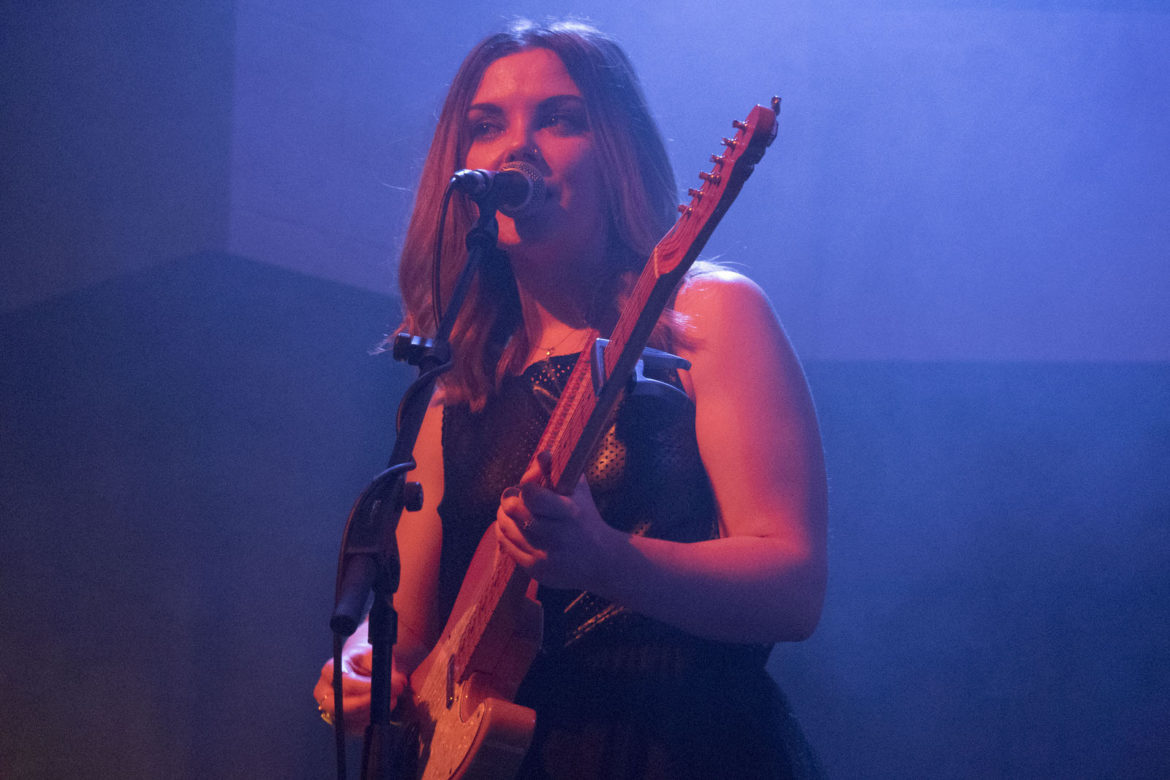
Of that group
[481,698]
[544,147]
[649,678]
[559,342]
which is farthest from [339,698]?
[544,147]

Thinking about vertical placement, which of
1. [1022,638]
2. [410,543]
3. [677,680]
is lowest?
[1022,638]

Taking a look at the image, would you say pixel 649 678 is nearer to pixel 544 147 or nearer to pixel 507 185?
pixel 507 185

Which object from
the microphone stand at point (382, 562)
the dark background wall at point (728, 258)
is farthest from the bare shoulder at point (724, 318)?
the dark background wall at point (728, 258)

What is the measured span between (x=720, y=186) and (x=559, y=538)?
17.6 inches

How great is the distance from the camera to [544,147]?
4.84 feet

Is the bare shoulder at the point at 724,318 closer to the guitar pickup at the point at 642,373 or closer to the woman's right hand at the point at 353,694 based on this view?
the guitar pickup at the point at 642,373

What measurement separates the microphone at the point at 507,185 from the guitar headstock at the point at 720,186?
11.2 inches

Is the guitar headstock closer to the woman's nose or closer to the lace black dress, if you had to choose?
the lace black dress

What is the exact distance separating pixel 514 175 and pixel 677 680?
30.3 inches

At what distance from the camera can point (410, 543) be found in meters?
1.70

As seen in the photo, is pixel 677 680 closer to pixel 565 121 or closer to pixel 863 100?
pixel 565 121

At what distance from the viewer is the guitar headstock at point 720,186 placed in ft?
2.95

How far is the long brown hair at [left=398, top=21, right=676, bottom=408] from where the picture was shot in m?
1.53

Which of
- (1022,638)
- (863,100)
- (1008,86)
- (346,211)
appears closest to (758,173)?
(863,100)
